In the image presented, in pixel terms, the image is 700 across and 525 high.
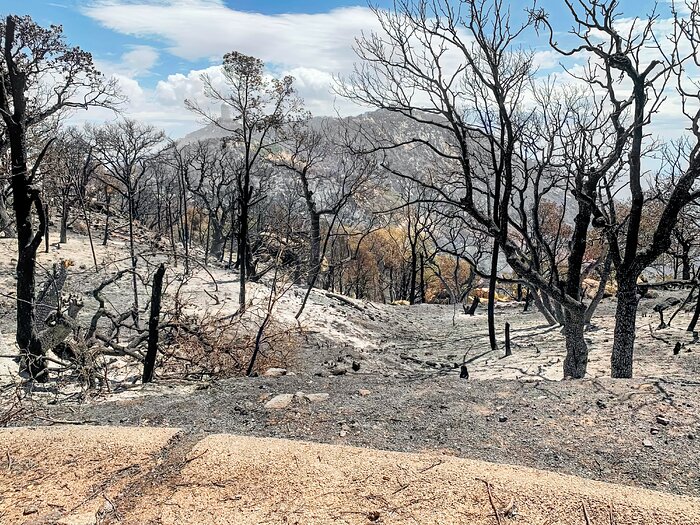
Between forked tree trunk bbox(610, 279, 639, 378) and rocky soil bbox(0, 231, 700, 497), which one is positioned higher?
forked tree trunk bbox(610, 279, 639, 378)

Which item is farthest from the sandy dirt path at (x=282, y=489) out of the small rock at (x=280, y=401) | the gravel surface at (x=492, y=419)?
the small rock at (x=280, y=401)

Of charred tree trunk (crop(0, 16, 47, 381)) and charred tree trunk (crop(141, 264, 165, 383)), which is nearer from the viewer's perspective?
charred tree trunk (crop(141, 264, 165, 383))

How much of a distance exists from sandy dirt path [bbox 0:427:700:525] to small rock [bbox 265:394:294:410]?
1.24 metres

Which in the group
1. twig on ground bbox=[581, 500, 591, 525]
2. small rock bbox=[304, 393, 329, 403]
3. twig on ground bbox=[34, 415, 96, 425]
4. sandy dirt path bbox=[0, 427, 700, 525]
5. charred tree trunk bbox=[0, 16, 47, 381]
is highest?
charred tree trunk bbox=[0, 16, 47, 381]

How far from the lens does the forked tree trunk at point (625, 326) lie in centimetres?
698

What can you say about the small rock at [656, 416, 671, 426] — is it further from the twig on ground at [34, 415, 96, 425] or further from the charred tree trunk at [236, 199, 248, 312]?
the charred tree trunk at [236, 199, 248, 312]

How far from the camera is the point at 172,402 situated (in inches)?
189

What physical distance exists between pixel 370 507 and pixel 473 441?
1.54m

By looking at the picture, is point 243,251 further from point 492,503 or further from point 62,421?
point 492,503

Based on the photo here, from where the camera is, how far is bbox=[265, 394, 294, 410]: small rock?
15.2ft

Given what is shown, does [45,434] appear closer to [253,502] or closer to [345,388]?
[253,502]

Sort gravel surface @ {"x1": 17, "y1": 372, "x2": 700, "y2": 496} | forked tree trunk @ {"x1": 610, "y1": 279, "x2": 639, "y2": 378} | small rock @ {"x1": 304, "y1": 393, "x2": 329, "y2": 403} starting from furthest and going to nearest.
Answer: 1. forked tree trunk @ {"x1": 610, "y1": 279, "x2": 639, "y2": 378}
2. small rock @ {"x1": 304, "y1": 393, "x2": 329, "y2": 403}
3. gravel surface @ {"x1": 17, "y1": 372, "x2": 700, "y2": 496}

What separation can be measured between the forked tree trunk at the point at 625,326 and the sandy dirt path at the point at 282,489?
4.77 meters

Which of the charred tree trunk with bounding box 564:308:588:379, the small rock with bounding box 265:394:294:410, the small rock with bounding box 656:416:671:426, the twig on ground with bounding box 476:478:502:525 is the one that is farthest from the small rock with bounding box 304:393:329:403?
the charred tree trunk with bounding box 564:308:588:379
